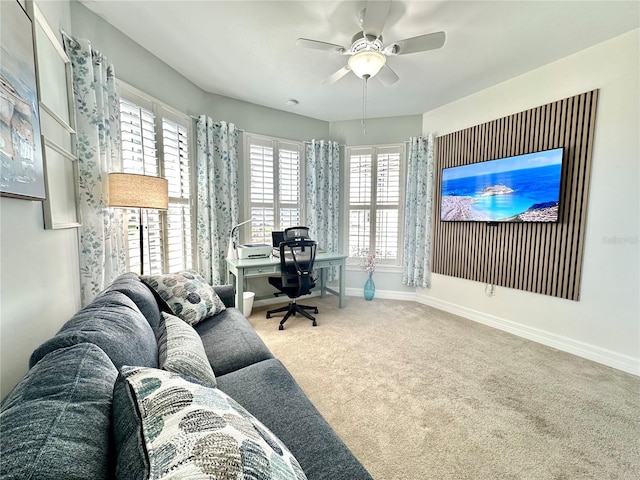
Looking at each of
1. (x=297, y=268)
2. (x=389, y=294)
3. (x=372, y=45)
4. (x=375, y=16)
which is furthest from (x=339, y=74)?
(x=389, y=294)

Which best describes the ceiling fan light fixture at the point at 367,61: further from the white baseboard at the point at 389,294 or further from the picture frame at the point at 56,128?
the white baseboard at the point at 389,294

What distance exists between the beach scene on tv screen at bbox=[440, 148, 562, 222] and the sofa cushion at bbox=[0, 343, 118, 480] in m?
3.41

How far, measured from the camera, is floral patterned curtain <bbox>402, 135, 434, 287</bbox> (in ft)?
12.0

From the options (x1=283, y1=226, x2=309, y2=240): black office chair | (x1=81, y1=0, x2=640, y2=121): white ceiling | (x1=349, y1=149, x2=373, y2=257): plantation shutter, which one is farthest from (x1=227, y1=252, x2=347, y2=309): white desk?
(x1=81, y1=0, x2=640, y2=121): white ceiling

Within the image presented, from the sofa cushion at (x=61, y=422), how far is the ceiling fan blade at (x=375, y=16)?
2.22 meters

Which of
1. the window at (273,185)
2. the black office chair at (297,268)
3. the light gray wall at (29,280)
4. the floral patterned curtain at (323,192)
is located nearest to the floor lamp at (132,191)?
the light gray wall at (29,280)

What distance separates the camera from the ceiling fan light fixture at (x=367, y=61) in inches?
75.6

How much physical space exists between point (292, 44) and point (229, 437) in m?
2.72

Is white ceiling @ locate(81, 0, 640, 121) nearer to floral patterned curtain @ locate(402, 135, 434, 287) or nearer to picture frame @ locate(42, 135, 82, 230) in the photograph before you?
floral patterned curtain @ locate(402, 135, 434, 287)

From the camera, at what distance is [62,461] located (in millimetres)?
442

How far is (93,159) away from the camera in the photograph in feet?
5.80

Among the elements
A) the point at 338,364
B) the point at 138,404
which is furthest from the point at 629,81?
the point at 138,404

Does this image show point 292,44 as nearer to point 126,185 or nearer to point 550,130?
point 126,185

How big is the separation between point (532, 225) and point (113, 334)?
11.5 ft
